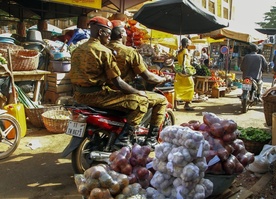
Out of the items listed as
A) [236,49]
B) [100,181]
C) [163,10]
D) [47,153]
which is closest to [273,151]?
[100,181]

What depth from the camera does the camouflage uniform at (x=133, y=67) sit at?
3941 millimetres

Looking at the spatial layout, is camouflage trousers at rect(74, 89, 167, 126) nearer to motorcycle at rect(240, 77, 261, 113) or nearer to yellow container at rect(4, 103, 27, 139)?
yellow container at rect(4, 103, 27, 139)

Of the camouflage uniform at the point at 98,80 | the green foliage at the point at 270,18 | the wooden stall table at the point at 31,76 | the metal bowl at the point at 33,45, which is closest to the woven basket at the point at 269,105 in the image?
the camouflage uniform at the point at 98,80

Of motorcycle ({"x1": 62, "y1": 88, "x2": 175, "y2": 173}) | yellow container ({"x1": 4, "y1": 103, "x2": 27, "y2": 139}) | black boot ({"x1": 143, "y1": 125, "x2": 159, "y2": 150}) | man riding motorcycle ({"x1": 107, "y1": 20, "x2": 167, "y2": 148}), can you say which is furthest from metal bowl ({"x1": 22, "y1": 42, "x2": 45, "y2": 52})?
black boot ({"x1": 143, "y1": 125, "x2": 159, "y2": 150})

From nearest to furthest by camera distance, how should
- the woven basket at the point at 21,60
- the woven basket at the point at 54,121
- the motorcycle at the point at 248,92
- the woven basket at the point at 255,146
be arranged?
the woven basket at the point at 255,146, the woven basket at the point at 54,121, the woven basket at the point at 21,60, the motorcycle at the point at 248,92

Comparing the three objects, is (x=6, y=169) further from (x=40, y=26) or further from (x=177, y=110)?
(x=40, y=26)

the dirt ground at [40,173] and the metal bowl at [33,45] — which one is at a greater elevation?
the metal bowl at [33,45]

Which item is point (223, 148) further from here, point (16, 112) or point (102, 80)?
point (16, 112)

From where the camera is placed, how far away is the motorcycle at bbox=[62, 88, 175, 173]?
3616mm

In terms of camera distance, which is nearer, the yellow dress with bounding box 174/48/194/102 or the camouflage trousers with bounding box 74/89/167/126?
the camouflage trousers with bounding box 74/89/167/126

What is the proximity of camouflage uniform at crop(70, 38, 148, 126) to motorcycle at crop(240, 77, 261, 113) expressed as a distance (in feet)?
18.7

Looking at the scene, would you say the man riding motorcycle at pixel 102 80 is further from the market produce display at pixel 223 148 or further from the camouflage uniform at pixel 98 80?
the market produce display at pixel 223 148

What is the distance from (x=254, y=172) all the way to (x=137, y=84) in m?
2.22

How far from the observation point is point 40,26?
39.7ft
